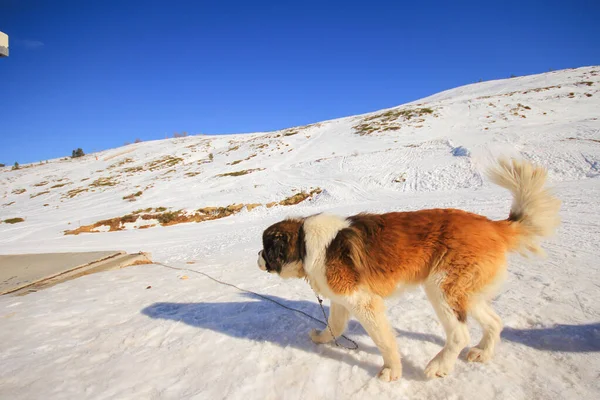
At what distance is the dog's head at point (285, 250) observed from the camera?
3.62 metres

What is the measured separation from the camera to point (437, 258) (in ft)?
10.2

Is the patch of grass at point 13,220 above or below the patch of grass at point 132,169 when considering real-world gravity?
below

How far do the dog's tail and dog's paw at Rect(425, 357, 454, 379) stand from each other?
5.01 feet

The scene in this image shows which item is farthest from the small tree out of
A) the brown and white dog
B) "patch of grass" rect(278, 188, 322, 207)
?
the brown and white dog

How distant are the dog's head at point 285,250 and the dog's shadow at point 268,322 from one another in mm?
Result: 1065

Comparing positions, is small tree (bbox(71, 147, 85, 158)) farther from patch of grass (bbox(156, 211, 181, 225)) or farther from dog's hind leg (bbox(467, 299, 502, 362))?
dog's hind leg (bbox(467, 299, 502, 362))

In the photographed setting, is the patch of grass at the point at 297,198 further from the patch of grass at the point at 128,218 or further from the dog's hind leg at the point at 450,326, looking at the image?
the dog's hind leg at the point at 450,326

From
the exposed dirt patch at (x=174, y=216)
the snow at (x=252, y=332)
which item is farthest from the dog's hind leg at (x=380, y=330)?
the exposed dirt patch at (x=174, y=216)

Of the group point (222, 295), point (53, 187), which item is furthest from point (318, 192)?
point (53, 187)

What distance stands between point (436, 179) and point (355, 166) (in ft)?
26.5

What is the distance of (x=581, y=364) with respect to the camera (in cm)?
306

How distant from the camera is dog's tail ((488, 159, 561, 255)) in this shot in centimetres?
323

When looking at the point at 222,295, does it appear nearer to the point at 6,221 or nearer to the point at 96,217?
the point at 96,217

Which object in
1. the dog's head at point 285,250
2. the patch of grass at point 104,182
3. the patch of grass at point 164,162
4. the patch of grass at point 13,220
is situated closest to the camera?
the dog's head at point 285,250
